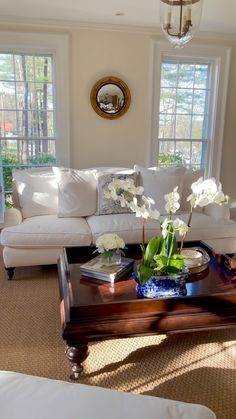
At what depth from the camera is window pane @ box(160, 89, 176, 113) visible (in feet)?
14.2

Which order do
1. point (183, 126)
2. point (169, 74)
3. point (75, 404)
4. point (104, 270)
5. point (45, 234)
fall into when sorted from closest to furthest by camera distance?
point (75, 404) < point (104, 270) < point (45, 234) < point (169, 74) < point (183, 126)

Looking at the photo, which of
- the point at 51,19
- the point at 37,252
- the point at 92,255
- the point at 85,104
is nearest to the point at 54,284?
the point at 37,252

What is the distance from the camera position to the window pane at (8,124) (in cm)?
402

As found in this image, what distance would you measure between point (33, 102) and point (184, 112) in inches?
77.2

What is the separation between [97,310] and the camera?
1.80m

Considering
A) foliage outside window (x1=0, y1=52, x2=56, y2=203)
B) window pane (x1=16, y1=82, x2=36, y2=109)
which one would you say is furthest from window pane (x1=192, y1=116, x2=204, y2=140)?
window pane (x1=16, y1=82, x2=36, y2=109)

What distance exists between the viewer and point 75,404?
0.97m

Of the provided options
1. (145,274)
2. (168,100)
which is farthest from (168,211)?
(168,100)

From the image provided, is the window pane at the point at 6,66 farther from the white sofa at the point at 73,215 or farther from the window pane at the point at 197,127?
the window pane at the point at 197,127

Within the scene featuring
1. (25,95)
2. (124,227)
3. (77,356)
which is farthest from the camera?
(25,95)

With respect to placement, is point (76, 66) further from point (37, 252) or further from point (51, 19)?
point (37, 252)

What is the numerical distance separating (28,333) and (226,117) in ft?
12.2

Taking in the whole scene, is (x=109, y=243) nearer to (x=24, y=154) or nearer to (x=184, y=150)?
(x=24, y=154)

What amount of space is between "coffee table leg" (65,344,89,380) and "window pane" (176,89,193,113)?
3.49 metres
